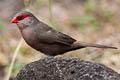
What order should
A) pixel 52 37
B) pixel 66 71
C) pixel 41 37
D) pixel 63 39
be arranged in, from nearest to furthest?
pixel 66 71 → pixel 41 37 → pixel 52 37 → pixel 63 39

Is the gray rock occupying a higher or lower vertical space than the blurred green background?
lower

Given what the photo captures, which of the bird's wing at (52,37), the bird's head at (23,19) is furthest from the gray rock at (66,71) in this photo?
the bird's head at (23,19)

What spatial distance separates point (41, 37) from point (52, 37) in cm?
24

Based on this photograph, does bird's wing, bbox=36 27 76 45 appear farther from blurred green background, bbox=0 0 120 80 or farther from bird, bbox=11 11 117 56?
blurred green background, bbox=0 0 120 80

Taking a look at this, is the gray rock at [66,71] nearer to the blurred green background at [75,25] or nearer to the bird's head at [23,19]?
the bird's head at [23,19]

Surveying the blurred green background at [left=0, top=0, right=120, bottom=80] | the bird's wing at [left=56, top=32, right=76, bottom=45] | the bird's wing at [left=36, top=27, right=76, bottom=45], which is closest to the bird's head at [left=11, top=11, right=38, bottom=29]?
the bird's wing at [left=36, top=27, right=76, bottom=45]

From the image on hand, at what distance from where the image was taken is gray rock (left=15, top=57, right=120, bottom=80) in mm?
4891

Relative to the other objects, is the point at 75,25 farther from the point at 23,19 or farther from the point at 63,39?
the point at 23,19

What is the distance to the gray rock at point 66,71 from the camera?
16.0 ft

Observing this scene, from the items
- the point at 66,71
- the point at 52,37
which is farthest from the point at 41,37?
the point at 66,71

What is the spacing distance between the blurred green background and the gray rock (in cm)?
362

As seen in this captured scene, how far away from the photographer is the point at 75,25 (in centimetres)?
1132

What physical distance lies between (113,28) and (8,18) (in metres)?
2.91

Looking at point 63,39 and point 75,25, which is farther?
point 75,25
